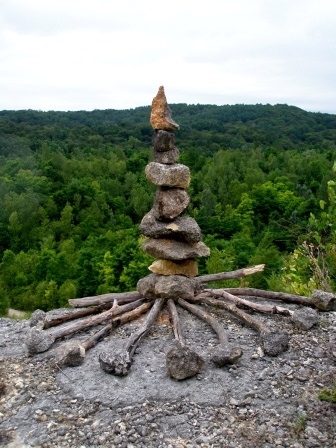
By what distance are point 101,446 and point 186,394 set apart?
1237mm

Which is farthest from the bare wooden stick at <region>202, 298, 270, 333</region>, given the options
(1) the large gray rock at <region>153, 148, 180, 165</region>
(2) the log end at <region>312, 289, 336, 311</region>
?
(1) the large gray rock at <region>153, 148, 180, 165</region>

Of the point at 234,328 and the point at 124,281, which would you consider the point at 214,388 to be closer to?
the point at 234,328

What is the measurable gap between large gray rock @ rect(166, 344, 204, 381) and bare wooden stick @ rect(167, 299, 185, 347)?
392 mm

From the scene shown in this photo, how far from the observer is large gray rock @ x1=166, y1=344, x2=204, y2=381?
7.06 metres

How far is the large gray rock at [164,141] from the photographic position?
8.58 metres

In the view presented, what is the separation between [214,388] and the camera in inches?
277

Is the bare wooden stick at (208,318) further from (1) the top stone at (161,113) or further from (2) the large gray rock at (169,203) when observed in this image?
(1) the top stone at (161,113)

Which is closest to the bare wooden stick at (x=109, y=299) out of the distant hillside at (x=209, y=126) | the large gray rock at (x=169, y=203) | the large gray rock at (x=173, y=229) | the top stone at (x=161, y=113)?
the large gray rock at (x=173, y=229)

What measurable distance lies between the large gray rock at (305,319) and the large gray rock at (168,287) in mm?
1557

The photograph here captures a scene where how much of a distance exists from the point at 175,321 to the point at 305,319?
6.20 feet

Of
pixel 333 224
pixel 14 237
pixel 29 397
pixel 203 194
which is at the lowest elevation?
pixel 14 237

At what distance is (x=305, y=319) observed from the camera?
842cm

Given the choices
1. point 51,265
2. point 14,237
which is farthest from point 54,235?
point 51,265

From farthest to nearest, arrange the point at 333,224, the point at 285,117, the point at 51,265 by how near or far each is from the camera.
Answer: the point at 285,117 < the point at 51,265 < the point at 333,224
